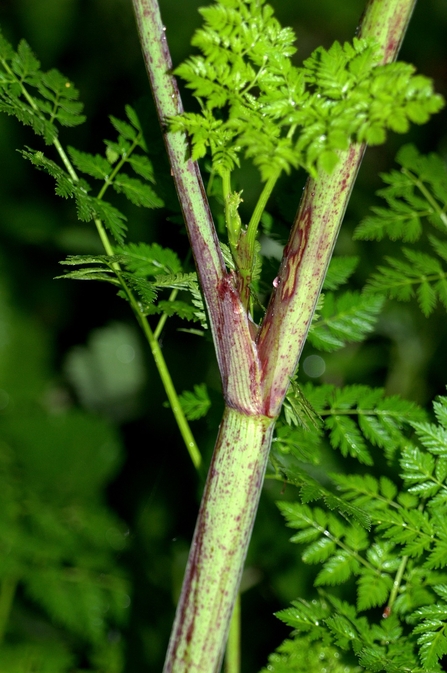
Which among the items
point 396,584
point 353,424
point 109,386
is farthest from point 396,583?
point 109,386

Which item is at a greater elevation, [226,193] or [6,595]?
[226,193]

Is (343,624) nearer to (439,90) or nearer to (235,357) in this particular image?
(235,357)

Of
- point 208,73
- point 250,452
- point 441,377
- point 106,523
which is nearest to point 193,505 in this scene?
point 106,523

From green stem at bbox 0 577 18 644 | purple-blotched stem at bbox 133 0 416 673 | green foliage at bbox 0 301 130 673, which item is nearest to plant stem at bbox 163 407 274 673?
purple-blotched stem at bbox 133 0 416 673

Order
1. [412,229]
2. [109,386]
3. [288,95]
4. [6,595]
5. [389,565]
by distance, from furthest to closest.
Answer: [109,386]
[6,595]
[412,229]
[389,565]
[288,95]

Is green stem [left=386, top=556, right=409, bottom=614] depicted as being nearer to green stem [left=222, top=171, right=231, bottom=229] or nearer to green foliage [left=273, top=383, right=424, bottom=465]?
green foliage [left=273, top=383, right=424, bottom=465]

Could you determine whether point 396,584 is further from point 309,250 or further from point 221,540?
point 309,250
